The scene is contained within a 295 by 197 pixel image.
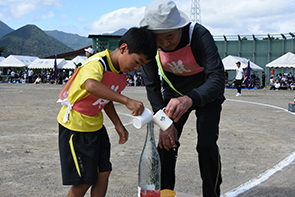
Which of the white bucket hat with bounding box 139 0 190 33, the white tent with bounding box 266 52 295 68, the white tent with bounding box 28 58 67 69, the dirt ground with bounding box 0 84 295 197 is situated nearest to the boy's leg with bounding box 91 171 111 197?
the dirt ground with bounding box 0 84 295 197

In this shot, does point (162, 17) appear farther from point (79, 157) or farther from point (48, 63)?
point (48, 63)

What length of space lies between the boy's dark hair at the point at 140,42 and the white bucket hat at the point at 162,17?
153mm

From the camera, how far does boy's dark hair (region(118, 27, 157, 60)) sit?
263cm

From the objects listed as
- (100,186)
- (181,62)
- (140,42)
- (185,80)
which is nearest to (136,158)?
(185,80)

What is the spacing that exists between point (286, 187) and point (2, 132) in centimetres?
571

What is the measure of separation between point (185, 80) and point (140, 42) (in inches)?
42.8

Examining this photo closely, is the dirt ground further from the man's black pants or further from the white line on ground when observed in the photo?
the man's black pants

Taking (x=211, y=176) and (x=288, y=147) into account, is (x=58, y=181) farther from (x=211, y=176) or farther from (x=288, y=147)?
(x=288, y=147)

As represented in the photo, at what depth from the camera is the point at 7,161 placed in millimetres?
5074

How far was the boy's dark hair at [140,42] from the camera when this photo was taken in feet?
8.62

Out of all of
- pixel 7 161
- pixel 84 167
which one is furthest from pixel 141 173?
pixel 7 161

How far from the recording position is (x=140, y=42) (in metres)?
2.62

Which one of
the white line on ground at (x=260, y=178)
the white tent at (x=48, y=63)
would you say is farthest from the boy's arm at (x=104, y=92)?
the white tent at (x=48, y=63)

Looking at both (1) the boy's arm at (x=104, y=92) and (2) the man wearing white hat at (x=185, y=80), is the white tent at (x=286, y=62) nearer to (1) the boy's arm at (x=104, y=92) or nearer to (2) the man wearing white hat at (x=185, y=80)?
(2) the man wearing white hat at (x=185, y=80)
